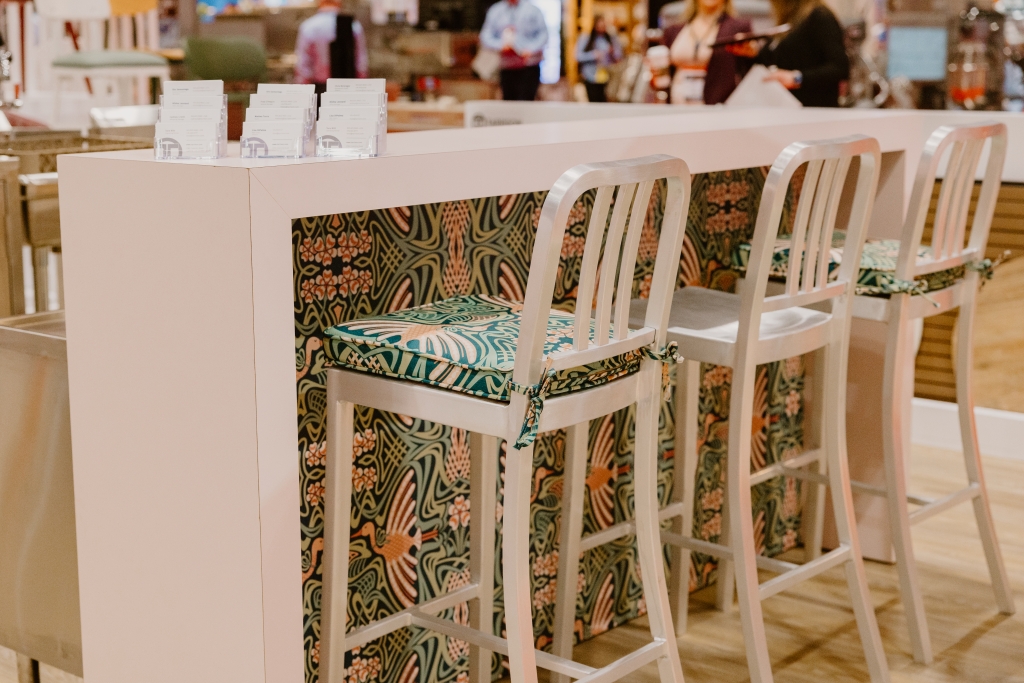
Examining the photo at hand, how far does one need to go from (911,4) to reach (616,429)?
3446mm

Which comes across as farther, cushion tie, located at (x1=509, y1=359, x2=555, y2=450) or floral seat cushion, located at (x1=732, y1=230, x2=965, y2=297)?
floral seat cushion, located at (x1=732, y1=230, x2=965, y2=297)

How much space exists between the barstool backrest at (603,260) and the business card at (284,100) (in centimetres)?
39

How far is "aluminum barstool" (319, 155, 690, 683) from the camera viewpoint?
158cm

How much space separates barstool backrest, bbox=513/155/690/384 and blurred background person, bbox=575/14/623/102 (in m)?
6.11

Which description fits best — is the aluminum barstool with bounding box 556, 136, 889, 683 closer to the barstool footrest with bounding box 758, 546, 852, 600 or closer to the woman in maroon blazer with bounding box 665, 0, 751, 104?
the barstool footrest with bounding box 758, 546, 852, 600

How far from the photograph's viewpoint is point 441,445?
7.08ft

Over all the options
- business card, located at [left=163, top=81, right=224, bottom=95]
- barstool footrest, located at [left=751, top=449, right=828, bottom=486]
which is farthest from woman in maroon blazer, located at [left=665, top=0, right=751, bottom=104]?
business card, located at [left=163, top=81, right=224, bottom=95]

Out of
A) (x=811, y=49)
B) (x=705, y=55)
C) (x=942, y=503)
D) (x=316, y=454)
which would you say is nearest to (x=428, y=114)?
(x=705, y=55)

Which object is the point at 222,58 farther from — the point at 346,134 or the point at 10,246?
the point at 346,134

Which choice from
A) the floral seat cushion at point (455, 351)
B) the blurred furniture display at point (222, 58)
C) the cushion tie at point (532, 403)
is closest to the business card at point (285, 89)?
the floral seat cushion at point (455, 351)

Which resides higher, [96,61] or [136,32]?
[136,32]

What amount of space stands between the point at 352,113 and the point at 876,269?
1.19 metres

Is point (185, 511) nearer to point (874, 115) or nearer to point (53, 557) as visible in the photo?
point (53, 557)

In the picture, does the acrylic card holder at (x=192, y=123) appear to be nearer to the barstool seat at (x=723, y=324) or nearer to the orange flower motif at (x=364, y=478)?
the orange flower motif at (x=364, y=478)
